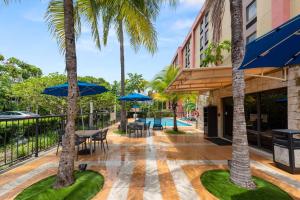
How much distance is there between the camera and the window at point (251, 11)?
1102cm

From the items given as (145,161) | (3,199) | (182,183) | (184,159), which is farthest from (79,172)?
(184,159)

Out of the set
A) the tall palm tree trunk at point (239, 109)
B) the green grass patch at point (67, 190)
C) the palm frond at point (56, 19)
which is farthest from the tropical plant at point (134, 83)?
the tall palm tree trunk at point (239, 109)

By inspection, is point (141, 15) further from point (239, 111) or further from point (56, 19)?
point (239, 111)

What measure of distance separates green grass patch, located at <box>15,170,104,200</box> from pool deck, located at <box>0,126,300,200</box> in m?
0.17

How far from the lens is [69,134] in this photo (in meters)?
4.07

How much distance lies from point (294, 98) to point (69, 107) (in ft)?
21.4

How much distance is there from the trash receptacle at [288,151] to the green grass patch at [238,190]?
1187 mm

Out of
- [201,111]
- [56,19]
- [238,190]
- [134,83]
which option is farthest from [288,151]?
[134,83]

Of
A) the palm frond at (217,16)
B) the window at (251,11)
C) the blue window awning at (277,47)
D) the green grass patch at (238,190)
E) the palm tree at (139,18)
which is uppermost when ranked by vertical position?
the window at (251,11)

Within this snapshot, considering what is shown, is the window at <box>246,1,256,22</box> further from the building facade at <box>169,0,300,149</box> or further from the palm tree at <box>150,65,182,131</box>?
the palm tree at <box>150,65,182,131</box>

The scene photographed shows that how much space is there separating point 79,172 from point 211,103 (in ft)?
31.9

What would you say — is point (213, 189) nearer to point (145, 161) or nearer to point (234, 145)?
point (234, 145)

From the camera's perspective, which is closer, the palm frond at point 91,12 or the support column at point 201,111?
the palm frond at point 91,12

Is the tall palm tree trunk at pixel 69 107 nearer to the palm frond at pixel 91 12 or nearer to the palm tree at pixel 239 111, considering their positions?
the palm frond at pixel 91 12
